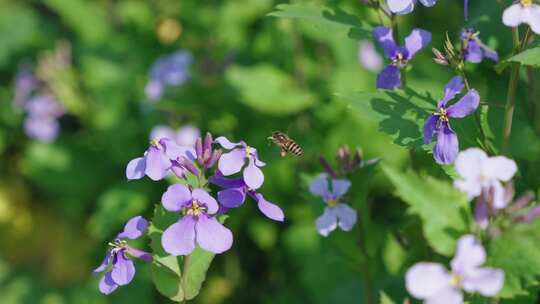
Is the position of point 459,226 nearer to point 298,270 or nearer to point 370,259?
point 370,259

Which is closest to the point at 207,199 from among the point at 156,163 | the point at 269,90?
the point at 156,163

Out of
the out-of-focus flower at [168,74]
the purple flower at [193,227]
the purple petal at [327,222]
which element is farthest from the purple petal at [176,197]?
the out-of-focus flower at [168,74]

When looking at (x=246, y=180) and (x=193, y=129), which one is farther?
(x=193, y=129)

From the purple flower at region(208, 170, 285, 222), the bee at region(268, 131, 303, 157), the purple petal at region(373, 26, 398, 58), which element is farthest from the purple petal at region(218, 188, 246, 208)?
the purple petal at region(373, 26, 398, 58)

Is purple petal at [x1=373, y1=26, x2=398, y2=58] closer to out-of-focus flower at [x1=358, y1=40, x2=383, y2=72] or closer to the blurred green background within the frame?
the blurred green background

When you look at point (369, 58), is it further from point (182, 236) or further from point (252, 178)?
point (182, 236)

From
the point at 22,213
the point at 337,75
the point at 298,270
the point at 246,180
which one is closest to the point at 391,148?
the point at 337,75

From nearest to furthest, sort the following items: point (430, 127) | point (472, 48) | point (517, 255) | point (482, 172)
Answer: point (482, 172)
point (517, 255)
point (430, 127)
point (472, 48)
